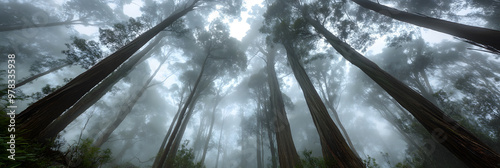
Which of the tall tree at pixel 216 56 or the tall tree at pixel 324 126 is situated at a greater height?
the tall tree at pixel 216 56

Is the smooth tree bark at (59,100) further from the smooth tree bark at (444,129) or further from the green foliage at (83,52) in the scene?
the smooth tree bark at (444,129)

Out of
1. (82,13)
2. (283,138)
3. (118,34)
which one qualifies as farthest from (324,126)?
(82,13)

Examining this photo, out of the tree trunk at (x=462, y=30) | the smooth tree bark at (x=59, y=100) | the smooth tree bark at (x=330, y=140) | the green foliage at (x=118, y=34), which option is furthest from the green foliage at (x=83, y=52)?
the tree trunk at (x=462, y=30)

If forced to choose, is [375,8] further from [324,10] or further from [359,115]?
[359,115]

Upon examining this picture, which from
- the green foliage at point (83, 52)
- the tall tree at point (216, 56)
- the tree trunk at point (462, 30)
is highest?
the tall tree at point (216, 56)

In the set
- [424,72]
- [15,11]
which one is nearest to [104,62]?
[15,11]

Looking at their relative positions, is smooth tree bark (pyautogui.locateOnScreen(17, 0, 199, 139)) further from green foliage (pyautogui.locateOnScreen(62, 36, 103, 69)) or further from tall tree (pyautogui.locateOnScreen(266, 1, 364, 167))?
tall tree (pyautogui.locateOnScreen(266, 1, 364, 167))

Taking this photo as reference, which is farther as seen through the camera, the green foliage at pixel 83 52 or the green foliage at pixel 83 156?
the green foliage at pixel 83 52

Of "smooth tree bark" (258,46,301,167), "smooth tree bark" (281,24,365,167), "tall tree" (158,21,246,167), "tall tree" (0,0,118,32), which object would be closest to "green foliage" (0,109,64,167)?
"smooth tree bark" (258,46,301,167)

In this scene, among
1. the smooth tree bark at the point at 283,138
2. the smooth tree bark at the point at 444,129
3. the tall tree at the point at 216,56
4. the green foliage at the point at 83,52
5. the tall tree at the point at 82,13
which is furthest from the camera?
the tall tree at the point at 82,13

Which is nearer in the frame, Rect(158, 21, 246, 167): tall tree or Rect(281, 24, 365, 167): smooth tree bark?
Rect(281, 24, 365, 167): smooth tree bark

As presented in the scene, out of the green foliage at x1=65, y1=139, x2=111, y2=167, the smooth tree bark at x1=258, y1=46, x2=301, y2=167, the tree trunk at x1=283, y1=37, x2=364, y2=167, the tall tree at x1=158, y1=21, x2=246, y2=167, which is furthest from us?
the tall tree at x1=158, y1=21, x2=246, y2=167

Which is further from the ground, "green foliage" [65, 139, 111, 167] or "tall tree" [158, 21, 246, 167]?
"tall tree" [158, 21, 246, 167]

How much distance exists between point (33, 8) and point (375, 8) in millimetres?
30304
